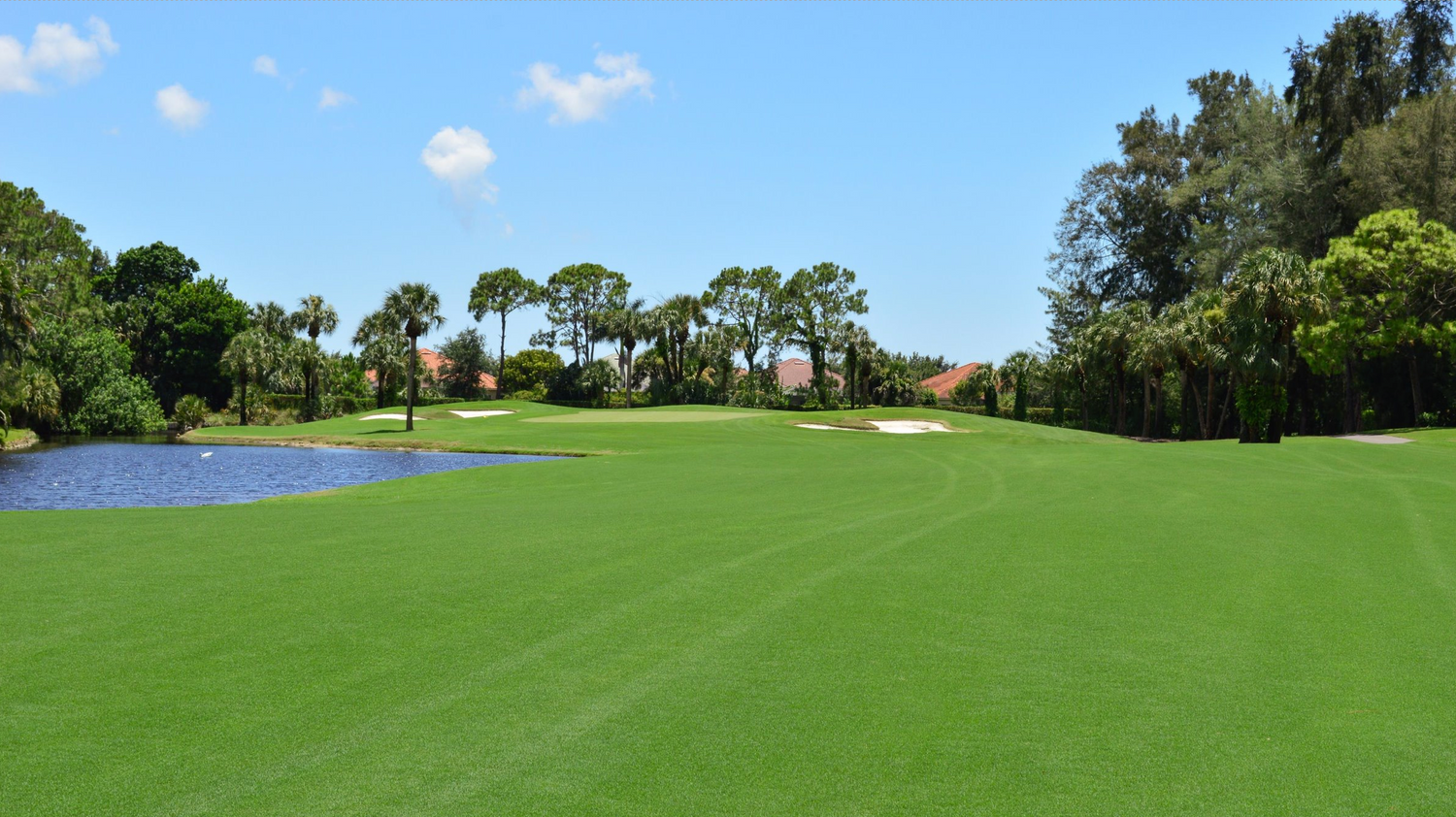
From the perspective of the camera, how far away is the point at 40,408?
49.8 metres

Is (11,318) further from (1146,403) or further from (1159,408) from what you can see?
(1159,408)

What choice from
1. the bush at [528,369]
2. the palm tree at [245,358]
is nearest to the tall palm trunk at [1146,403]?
the bush at [528,369]

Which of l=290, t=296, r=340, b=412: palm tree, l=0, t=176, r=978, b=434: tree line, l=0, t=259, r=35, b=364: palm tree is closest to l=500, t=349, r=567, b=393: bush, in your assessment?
l=0, t=176, r=978, b=434: tree line

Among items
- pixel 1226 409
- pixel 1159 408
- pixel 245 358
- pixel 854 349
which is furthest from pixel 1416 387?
pixel 245 358

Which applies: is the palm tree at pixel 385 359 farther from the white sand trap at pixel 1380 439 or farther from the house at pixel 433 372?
the white sand trap at pixel 1380 439

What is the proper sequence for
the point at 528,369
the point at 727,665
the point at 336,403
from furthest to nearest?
the point at 528,369
the point at 336,403
the point at 727,665

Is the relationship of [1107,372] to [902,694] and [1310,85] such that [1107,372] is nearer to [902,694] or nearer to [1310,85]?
[1310,85]

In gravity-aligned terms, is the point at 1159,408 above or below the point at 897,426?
above

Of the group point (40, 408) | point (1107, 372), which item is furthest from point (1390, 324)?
point (40, 408)

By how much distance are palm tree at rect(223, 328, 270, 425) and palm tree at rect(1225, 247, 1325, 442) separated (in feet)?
174

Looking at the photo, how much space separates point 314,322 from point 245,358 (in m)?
12.5

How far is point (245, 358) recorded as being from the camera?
59031mm

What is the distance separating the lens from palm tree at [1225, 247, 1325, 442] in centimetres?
3553

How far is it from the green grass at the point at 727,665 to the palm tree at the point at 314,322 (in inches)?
2160
